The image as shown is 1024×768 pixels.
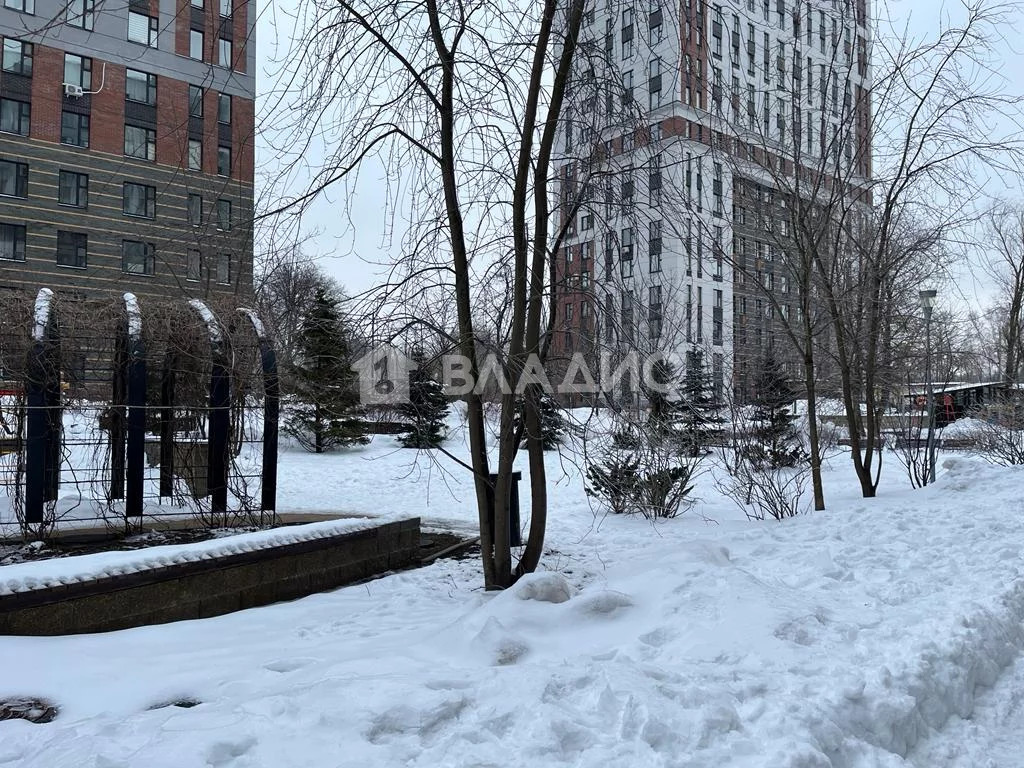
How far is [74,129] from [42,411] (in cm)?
3168

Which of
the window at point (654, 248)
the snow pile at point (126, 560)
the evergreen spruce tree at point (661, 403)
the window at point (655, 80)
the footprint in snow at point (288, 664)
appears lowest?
the footprint in snow at point (288, 664)

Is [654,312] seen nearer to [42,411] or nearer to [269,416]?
[269,416]

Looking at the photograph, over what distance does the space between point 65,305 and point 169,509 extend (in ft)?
7.75

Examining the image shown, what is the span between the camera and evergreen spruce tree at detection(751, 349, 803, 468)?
40.5 ft

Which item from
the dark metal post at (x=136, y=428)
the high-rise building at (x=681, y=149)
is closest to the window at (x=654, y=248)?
the high-rise building at (x=681, y=149)

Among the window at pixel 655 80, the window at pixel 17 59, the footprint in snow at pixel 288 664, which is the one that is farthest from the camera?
the window at pixel 17 59

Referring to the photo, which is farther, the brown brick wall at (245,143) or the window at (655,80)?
the window at (655,80)

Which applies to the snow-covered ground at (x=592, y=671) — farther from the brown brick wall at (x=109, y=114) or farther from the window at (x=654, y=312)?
the brown brick wall at (x=109, y=114)

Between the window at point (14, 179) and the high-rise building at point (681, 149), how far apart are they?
105ft

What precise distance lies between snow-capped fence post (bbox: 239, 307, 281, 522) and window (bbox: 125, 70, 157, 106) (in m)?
31.5

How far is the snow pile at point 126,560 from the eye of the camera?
14.9 feet

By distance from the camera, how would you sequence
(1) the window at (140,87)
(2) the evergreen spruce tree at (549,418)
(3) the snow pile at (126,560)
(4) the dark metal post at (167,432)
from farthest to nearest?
(1) the window at (140,87) → (4) the dark metal post at (167,432) → (2) the evergreen spruce tree at (549,418) → (3) the snow pile at (126,560)

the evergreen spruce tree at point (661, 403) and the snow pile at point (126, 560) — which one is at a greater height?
the evergreen spruce tree at point (661, 403)

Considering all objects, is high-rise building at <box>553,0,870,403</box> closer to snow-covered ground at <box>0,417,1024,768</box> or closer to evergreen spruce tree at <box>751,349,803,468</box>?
snow-covered ground at <box>0,417,1024,768</box>
